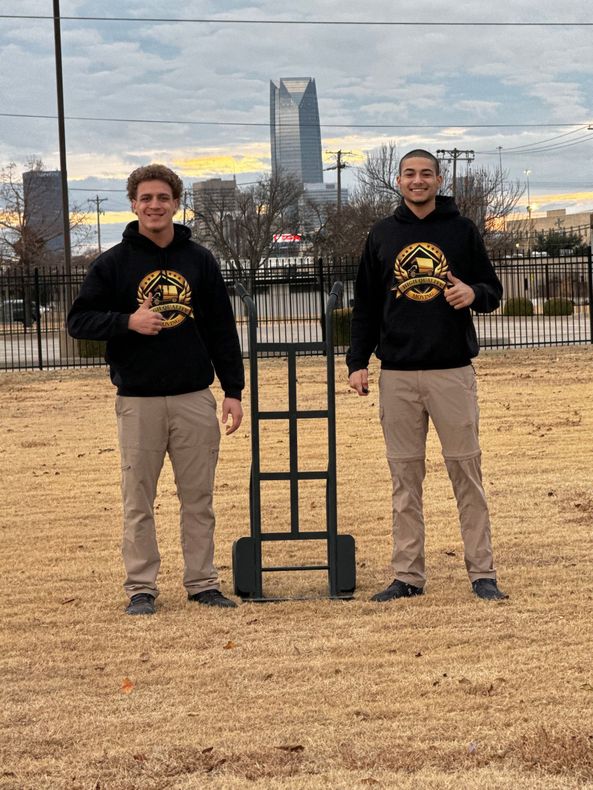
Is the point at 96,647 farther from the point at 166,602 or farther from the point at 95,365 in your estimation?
the point at 95,365

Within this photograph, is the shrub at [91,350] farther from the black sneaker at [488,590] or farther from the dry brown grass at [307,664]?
the black sneaker at [488,590]

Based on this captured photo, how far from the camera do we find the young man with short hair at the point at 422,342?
17.5ft

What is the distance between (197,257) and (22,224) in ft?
152

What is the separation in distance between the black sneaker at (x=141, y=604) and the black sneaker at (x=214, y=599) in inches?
9.4

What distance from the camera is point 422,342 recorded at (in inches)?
212

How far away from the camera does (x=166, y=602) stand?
5.76 m

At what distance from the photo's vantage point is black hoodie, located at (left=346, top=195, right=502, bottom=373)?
5.35 meters

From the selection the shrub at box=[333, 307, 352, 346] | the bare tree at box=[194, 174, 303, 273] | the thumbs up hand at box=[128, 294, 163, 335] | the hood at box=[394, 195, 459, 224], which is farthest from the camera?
the bare tree at box=[194, 174, 303, 273]

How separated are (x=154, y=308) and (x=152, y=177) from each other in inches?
23.7

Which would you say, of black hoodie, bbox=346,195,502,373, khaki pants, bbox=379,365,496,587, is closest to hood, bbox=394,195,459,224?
black hoodie, bbox=346,195,502,373

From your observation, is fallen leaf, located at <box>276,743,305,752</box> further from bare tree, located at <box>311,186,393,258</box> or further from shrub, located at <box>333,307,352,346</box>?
bare tree, located at <box>311,186,393,258</box>

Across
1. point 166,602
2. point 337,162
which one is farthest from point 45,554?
point 337,162

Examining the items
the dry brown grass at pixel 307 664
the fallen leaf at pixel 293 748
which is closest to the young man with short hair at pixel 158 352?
the dry brown grass at pixel 307 664

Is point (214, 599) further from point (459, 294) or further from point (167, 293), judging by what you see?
point (459, 294)
